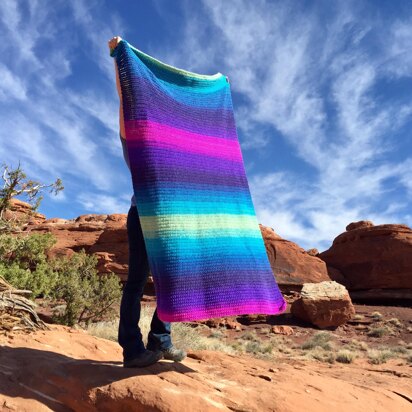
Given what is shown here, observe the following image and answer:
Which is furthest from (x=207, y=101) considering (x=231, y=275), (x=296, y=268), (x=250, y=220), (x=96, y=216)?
(x=96, y=216)

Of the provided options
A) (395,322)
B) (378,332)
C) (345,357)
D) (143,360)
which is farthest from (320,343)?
(143,360)

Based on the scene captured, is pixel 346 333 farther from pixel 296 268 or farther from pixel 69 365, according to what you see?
pixel 69 365

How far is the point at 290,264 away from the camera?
93.5 feet

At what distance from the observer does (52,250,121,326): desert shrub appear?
10320mm

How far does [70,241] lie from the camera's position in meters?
28.0

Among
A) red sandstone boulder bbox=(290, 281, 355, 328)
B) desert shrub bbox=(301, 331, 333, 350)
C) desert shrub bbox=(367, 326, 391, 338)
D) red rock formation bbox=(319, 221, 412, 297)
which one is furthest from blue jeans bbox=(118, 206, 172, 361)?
red rock formation bbox=(319, 221, 412, 297)

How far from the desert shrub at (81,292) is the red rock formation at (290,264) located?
16809 millimetres

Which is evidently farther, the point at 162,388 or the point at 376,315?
the point at 376,315

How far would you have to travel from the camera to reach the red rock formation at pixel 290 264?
90.3 feet

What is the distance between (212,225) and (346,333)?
62.3 ft

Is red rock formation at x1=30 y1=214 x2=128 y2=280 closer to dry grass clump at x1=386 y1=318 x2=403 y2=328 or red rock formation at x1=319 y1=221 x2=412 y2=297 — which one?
dry grass clump at x1=386 y1=318 x2=403 y2=328

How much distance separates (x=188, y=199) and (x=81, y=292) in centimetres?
850

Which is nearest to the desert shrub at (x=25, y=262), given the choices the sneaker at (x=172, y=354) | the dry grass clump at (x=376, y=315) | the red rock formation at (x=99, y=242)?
the sneaker at (x=172, y=354)

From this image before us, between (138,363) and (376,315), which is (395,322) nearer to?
(376,315)
